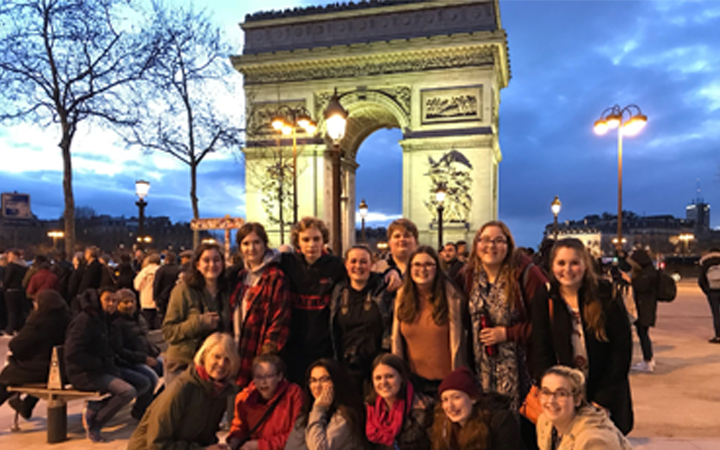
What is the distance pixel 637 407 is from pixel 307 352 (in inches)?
157

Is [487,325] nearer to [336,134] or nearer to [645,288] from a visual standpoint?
[336,134]

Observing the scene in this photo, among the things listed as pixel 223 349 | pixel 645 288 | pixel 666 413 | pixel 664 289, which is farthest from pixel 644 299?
pixel 223 349

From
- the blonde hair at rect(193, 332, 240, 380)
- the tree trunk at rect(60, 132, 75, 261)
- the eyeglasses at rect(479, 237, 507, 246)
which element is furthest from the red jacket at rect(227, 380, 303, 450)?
the tree trunk at rect(60, 132, 75, 261)

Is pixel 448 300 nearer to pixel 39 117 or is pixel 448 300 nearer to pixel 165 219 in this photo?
pixel 39 117

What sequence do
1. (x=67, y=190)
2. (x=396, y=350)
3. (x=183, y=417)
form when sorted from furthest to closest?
1. (x=67, y=190)
2. (x=396, y=350)
3. (x=183, y=417)

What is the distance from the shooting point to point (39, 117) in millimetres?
16031

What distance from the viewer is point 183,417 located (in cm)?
341

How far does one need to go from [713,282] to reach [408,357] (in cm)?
849

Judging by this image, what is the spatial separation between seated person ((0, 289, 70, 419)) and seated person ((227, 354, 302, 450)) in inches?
105

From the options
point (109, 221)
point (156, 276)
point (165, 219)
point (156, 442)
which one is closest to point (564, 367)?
point (156, 442)

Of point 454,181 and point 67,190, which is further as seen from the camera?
point 454,181

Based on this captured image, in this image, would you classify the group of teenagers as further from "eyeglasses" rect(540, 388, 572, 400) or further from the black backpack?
the black backpack

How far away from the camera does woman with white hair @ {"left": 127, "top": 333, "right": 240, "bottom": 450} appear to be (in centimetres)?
333

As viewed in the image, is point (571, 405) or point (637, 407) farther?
point (637, 407)
